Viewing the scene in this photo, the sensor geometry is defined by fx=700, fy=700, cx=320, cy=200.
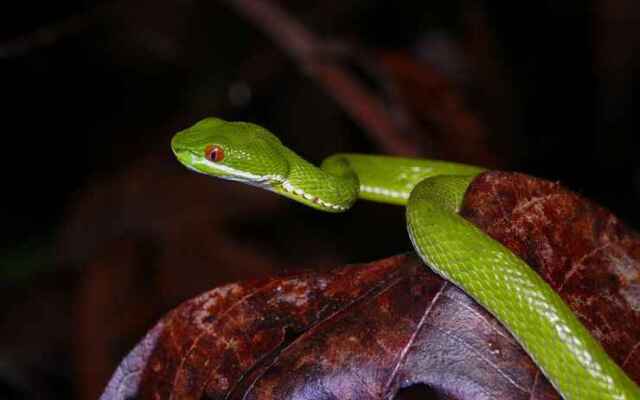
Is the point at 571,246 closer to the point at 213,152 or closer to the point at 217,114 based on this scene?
the point at 213,152

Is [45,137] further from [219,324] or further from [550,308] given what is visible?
[550,308]

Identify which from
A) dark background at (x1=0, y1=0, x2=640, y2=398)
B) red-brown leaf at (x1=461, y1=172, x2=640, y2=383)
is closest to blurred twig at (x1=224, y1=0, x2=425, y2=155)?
dark background at (x1=0, y1=0, x2=640, y2=398)

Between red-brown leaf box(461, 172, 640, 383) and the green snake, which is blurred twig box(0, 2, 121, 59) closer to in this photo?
the green snake

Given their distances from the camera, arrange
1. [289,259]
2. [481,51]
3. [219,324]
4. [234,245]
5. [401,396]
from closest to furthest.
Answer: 1. [401,396]
2. [219,324]
3. [234,245]
4. [289,259]
5. [481,51]

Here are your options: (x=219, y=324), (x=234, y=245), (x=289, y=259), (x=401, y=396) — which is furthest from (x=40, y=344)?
(x=401, y=396)

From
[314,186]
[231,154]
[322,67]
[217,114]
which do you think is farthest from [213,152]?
[217,114]

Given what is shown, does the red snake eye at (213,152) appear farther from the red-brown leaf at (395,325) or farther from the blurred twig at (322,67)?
the blurred twig at (322,67)

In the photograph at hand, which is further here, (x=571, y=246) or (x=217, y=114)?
(x=217, y=114)
